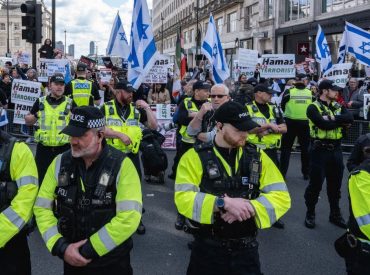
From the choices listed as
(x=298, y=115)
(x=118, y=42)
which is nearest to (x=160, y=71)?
(x=118, y=42)

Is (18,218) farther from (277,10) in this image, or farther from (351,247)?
(277,10)

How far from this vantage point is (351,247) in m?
3.35

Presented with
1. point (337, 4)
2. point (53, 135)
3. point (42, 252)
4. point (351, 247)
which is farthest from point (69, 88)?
point (337, 4)

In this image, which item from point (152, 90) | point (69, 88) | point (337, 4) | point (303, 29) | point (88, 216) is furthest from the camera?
point (303, 29)

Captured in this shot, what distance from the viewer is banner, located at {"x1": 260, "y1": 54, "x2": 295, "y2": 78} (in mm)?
13315

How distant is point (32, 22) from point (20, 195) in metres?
10.0

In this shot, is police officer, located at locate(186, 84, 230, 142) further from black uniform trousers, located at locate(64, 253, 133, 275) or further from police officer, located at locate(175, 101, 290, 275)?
black uniform trousers, located at locate(64, 253, 133, 275)

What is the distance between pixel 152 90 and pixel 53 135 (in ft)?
28.8

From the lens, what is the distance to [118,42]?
31.6 feet

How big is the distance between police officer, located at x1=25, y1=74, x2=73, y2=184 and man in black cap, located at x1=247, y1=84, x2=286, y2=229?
8.42 feet

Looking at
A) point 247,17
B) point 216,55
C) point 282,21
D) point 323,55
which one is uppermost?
point 247,17

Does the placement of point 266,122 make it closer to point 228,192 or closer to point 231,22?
point 228,192

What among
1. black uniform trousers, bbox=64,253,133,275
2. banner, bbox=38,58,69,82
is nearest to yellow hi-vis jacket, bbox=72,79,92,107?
banner, bbox=38,58,69,82

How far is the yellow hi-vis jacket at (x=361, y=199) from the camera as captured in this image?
3.19m
